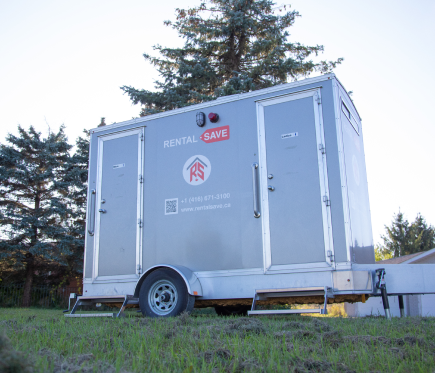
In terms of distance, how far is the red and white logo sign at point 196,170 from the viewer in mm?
5859

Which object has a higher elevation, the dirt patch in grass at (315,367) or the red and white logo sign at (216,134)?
the red and white logo sign at (216,134)

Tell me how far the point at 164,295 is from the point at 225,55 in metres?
14.8

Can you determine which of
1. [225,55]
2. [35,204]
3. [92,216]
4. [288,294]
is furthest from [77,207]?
[288,294]

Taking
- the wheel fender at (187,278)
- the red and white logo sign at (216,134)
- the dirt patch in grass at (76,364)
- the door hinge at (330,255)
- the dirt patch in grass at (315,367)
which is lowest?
the dirt patch in grass at (315,367)

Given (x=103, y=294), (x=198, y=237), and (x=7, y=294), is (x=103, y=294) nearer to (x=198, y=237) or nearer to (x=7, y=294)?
(x=198, y=237)

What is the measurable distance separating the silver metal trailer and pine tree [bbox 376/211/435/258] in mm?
28176

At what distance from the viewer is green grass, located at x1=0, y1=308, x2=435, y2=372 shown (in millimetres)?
2133

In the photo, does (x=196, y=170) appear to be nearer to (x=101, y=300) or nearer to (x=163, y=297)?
(x=163, y=297)

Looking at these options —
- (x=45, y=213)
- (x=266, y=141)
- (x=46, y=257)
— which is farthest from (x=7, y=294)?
(x=266, y=141)

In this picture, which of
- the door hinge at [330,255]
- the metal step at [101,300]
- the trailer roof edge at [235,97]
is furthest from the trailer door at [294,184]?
the metal step at [101,300]

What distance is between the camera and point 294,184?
5.25 meters

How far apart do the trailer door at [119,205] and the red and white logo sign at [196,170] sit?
82 centimetres

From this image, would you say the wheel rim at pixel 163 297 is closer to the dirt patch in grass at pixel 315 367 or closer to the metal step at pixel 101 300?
the metal step at pixel 101 300

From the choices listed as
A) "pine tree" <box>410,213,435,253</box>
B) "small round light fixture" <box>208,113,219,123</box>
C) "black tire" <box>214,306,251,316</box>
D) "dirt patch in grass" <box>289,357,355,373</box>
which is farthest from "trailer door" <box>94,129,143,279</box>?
"pine tree" <box>410,213,435,253</box>
